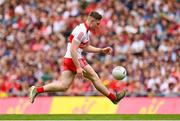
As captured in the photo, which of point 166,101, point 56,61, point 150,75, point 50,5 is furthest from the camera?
point 50,5

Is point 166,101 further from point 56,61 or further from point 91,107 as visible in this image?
point 56,61

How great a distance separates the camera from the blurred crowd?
2155 cm

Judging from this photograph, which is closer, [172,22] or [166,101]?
[166,101]

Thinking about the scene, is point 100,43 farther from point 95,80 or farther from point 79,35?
point 79,35

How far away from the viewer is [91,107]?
64.2 feet

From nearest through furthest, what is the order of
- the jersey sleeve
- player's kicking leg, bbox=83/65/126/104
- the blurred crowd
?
the jersey sleeve
player's kicking leg, bbox=83/65/126/104
the blurred crowd

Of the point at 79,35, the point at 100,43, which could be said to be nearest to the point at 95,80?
A: the point at 79,35

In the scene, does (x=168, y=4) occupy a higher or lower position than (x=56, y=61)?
higher

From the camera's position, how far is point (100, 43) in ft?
77.3

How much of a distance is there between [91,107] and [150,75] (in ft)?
9.00

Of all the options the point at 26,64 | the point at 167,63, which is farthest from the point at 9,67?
the point at 167,63

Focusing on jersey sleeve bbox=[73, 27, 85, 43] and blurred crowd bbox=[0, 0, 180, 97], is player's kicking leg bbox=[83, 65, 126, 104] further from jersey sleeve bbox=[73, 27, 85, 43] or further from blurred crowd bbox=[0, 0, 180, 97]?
blurred crowd bbox=[0, 0, 180, 97]

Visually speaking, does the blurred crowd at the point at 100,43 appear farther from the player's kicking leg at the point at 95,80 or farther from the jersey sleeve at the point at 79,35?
the jersey sleeve at the point at 79,35

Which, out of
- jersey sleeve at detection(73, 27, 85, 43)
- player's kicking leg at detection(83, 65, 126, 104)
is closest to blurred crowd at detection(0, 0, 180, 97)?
player's kicking leg at detection(83, 65, 126, 104)
